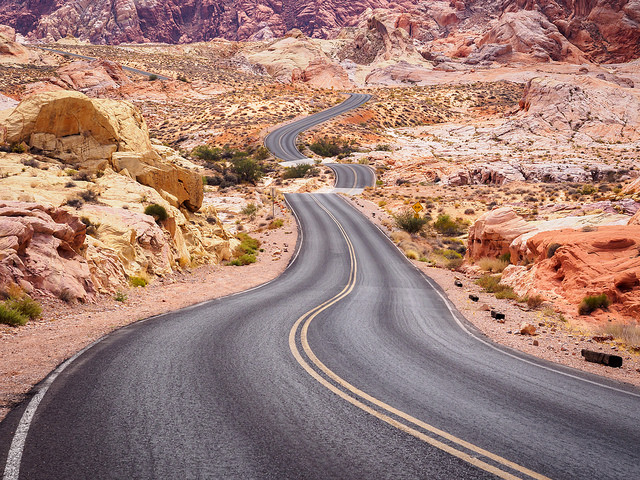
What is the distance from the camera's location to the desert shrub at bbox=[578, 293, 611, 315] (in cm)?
1105

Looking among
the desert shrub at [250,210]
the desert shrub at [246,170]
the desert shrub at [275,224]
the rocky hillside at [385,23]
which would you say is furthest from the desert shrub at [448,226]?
Result: the rocky hillside at [385,23]

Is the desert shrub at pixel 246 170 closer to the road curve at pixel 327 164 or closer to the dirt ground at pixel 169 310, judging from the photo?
the road curve at pixel 327 164

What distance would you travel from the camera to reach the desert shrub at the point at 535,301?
13110 mm

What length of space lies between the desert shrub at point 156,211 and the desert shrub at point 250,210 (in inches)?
647

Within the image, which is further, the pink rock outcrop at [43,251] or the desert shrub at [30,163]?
the desert shrub at [30,163]

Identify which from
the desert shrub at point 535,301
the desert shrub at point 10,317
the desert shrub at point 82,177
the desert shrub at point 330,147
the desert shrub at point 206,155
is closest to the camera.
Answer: the desert shrub at point 10,317

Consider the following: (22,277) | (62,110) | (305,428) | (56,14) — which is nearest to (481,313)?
(305,428)

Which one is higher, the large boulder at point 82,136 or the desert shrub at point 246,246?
the large boulder at point 82,136

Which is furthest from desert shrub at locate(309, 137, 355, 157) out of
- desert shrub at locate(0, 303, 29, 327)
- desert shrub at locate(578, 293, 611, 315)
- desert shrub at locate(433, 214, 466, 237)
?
desert shrub at locate(0, 303, 29, 327)

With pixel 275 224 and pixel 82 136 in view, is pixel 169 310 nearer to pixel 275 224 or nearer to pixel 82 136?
pixel 82 136

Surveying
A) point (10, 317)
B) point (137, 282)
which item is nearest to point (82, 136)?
point (137, 282)

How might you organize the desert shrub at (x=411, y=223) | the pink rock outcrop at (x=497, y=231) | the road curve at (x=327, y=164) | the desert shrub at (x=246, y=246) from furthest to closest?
the road curve at (x=327, y=164)
the desert shrub at (x=411, y=223)
the desert shrub at (x=246, y=246)
the pink rock outcrop at (x=497, y=231)

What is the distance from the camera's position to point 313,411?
16.4 ft

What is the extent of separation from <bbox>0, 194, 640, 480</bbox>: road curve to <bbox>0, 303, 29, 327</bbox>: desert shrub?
2151mm
